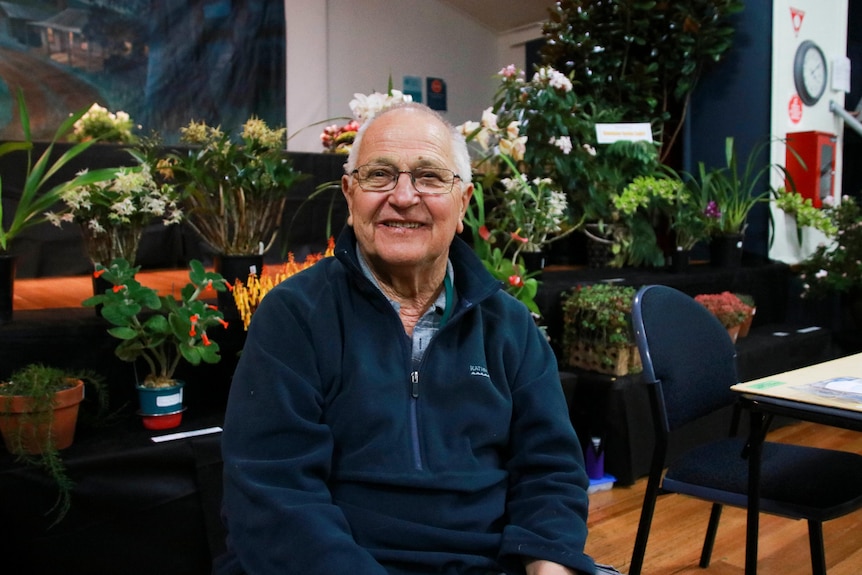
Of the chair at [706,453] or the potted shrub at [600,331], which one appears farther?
the potted shrub at [600,331]

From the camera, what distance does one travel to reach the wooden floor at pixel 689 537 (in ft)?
7.60

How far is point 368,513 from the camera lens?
115 centimetres

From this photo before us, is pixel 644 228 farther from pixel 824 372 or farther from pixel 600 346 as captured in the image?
pixel 824 372

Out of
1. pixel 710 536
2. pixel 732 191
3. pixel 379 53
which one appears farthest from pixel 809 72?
pixel 379 53

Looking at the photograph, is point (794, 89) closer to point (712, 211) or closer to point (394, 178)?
point (712, 211)

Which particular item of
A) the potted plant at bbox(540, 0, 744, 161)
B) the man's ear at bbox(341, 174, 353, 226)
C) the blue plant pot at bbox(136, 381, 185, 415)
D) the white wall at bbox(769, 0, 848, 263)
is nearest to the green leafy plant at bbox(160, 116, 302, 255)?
the blue plant pot at bbox(136, 381, 185, 415)

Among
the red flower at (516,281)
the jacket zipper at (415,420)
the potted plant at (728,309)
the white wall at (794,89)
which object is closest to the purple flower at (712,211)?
the white wall at (794,89)

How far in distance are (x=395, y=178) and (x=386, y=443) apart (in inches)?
18.0

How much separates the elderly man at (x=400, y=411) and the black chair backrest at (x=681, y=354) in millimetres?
570

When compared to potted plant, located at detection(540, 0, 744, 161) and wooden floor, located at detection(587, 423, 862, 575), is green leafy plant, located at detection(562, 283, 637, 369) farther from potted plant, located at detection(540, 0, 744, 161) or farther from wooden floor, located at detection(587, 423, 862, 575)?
potted plant, located at detection(540, 0, 744, 161)

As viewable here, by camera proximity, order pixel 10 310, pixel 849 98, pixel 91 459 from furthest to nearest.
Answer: pixel 849 98 → pixel 10 310 → pixel 91 459

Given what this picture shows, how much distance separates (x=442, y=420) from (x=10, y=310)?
1697 millimetres

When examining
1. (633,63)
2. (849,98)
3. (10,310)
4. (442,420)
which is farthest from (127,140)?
(849,98)

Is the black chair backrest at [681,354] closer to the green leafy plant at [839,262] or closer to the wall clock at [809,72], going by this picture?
the green leafy plant at [839,262]
